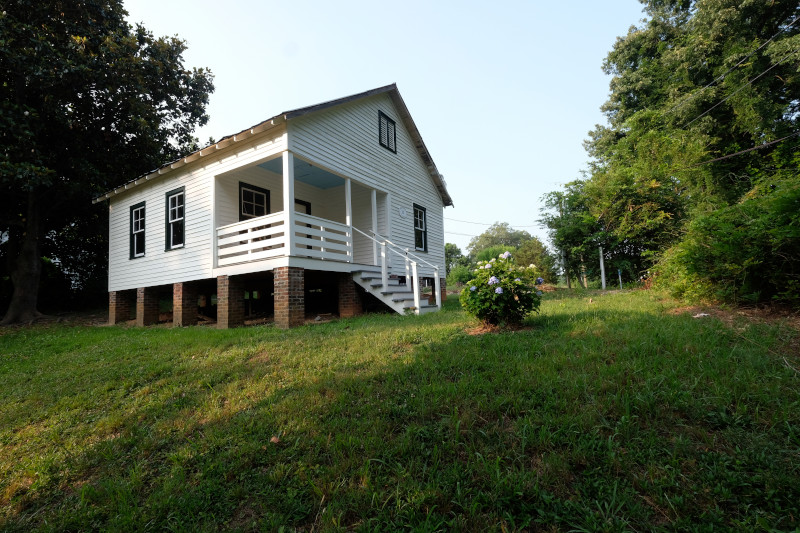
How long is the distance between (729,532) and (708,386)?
1.58m

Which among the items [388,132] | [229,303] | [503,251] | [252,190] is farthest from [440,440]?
[503,251]

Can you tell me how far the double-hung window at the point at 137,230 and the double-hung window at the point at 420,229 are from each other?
8887 millimetres

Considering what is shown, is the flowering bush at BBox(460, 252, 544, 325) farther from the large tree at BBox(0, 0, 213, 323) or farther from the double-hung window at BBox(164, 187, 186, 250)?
the large tree at BBox(0, 0, 213, 323)

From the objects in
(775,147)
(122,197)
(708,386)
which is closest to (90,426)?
(708,386)

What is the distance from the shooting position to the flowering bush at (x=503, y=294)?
5.05m

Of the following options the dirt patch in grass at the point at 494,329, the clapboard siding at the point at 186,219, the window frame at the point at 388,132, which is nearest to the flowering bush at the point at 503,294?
the dirt patch in grass at the point at 494,329

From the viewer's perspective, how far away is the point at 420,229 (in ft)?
43.0

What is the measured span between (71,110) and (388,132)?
1122cm

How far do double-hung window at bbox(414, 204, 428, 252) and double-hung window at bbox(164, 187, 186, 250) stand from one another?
7.28 metres

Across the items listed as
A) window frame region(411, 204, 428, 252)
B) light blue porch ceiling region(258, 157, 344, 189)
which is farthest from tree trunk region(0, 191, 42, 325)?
window frame region(411, 204, 428, 252)

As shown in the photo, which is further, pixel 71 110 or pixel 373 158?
pixel 71 110

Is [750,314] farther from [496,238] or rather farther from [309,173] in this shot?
[496,238]

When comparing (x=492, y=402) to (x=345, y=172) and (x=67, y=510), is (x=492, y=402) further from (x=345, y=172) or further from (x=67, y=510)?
(x=345, y=172)

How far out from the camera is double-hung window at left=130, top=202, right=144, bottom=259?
11.2m
